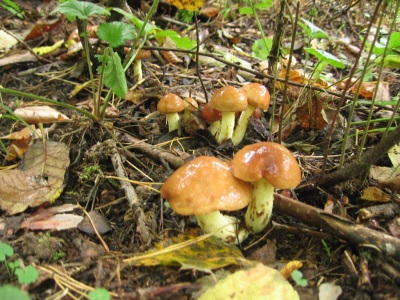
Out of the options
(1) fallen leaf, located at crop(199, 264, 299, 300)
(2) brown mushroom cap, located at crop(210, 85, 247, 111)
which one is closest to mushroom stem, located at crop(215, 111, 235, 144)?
(2) brown mushroom cap, located at crop(210, 85, 247, 111)

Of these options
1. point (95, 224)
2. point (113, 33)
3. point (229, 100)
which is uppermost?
point (113, 33)

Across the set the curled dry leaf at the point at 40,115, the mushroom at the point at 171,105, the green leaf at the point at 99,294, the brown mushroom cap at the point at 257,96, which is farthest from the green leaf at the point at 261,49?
the green leaf at the point at 99,294

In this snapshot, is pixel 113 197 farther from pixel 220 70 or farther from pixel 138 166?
pixel 220 70

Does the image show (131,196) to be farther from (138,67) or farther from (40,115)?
(138,67)

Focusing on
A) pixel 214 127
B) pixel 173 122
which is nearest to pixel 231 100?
pixel 214 127

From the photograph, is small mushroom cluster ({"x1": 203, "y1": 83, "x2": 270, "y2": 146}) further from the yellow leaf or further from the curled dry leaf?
the curled dry leaf
